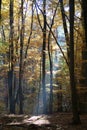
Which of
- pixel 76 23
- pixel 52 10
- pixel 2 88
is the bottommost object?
pixel 2 88

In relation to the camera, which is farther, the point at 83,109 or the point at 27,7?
the point at 27,7

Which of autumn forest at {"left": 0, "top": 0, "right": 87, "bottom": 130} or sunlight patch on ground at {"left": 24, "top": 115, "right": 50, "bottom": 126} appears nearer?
sunlight patch on ground at {"left": 24, "top": 115, "right": 50, "bottom": 126}

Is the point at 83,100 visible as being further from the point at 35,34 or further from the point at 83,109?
the point at 35,34

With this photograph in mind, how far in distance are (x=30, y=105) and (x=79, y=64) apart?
738 inches

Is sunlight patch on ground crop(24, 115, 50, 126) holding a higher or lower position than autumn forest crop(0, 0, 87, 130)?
lower

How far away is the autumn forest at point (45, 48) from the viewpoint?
16.2 meters

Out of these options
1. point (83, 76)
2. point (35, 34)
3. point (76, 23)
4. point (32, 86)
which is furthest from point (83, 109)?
point (32, 86)

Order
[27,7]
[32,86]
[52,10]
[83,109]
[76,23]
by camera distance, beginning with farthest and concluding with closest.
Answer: [32,86]
[27,7]
[52,10]
[76,23]
[83,109]

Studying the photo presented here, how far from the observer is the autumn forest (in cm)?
1617

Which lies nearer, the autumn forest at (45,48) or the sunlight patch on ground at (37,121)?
the sunlight patch on ground at (37,121)

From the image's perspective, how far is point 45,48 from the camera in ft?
73.2

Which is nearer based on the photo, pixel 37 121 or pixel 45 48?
pixel 37 121

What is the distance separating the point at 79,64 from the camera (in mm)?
19750

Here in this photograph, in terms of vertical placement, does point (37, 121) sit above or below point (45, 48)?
below
